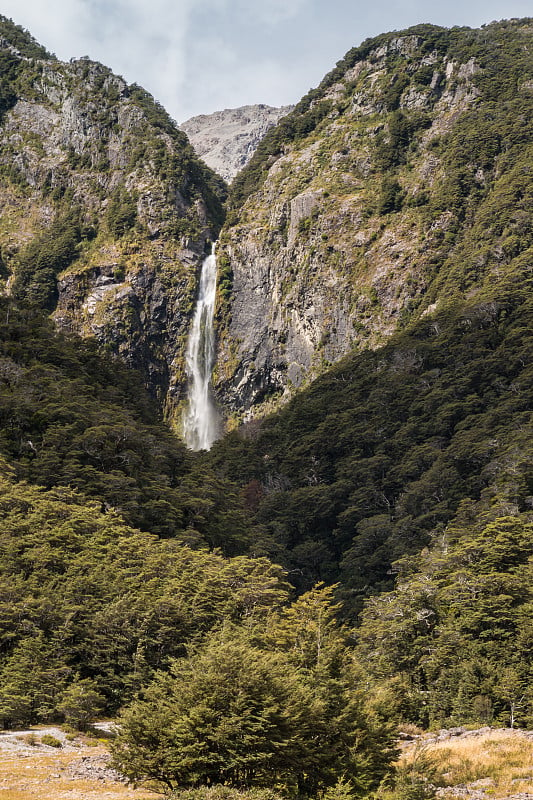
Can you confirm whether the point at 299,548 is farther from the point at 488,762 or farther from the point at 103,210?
the point at 103,210

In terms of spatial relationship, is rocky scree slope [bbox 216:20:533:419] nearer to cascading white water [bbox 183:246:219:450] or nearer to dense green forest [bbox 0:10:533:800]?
dense green forest [bbox 0:10:533:800]

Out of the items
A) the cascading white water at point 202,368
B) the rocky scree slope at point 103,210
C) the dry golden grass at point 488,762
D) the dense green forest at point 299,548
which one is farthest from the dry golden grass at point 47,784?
the rocky scree slope at point 103,210

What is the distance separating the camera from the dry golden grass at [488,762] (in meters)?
23.4

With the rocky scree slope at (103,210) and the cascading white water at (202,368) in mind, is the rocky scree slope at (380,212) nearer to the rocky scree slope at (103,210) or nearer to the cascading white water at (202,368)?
the cascading white water at (202,368)

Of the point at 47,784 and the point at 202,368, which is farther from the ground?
the point at 202,368

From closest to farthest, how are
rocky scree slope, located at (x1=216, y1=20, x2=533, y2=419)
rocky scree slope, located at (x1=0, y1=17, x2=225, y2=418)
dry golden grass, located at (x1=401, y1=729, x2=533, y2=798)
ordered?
dry golden grass, located at (x1=401, y1=729, x2=533, y2=798)
rocky scree slope, located at (x1=216, y1=20, x2=533, y2=419)
rocky scree slope, located at (x1=0, y1=17, x2=225, y2=418)

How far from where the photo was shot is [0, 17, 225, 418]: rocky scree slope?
126625 millimetres

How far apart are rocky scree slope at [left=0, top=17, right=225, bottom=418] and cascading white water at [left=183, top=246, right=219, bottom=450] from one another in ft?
6.76

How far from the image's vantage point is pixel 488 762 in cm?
2570

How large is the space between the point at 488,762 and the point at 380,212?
9899cm

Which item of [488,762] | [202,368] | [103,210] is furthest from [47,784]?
[103,210]

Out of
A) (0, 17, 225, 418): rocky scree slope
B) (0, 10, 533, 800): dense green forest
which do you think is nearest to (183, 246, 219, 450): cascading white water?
(0, 17, 225, 418): rocky scree slope

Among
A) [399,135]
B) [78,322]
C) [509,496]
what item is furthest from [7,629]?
[399,135]

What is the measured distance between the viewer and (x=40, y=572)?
132 feet
